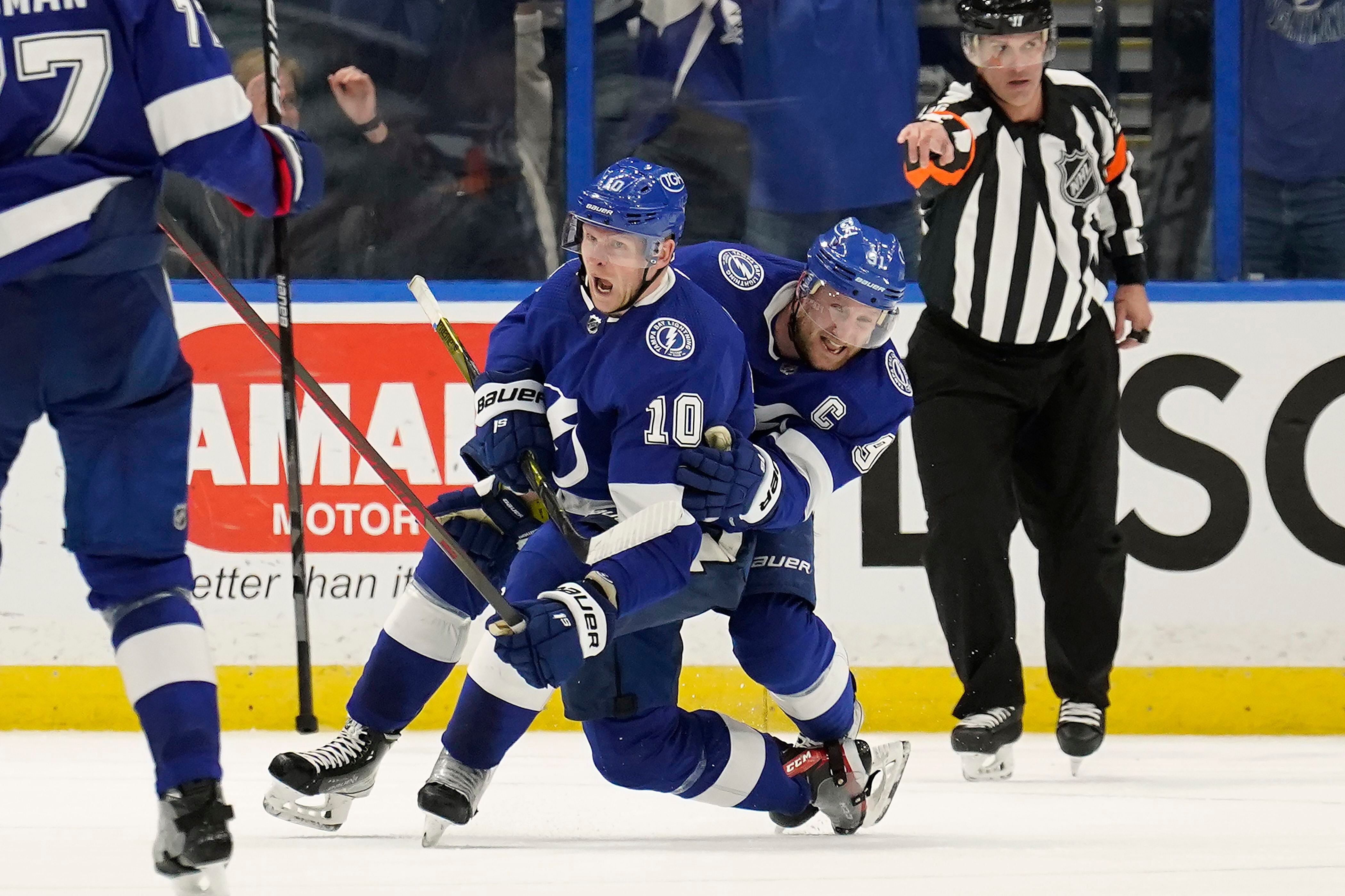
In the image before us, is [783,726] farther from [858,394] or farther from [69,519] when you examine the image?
[69,519]

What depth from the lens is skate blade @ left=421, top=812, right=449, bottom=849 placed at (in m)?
2.65

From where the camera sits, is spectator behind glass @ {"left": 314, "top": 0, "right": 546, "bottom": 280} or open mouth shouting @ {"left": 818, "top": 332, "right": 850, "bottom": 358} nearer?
open mouth shouting @ {"left": 818, "top": 332, "right": 850, "bottom": 358}

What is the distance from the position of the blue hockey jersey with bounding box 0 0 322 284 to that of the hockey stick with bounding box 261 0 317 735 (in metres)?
0.25

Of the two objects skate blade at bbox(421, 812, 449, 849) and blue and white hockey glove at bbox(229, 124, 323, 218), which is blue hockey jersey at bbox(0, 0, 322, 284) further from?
skate blade at bbox(421, 812, 449, 849)

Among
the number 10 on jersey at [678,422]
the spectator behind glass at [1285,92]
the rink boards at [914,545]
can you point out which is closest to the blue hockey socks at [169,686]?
the number 10 on jersey at [678,422]

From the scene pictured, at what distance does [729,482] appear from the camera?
8.45 feet

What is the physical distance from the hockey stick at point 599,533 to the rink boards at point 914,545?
1172mm

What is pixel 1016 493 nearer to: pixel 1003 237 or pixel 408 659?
pixel 1003 237

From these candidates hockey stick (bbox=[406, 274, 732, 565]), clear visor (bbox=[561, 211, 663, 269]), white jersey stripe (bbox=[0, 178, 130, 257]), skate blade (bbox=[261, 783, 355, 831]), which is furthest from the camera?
skate blade (bbox=[261, 783, 355, 831])

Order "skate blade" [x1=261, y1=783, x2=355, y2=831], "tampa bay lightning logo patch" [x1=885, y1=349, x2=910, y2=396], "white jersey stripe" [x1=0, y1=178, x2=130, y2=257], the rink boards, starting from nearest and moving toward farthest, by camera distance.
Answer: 1. "white jersey stripe" [x1=0, y1=178, x2=130, y2=257]
2. "skate blade" [x1=261, y1=783, x2=355, y2=831]
3. "tampa bay lightning logo patch" [x1=885, y1=349, x2=910, y2=396]
4. the rink boards

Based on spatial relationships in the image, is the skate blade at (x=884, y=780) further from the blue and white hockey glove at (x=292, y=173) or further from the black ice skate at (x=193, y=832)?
the blue and white hockey glove at (x=292, y=173)

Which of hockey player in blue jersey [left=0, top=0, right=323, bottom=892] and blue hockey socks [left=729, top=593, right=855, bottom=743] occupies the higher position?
hockey player in blue jersey [left=0, top=0, right=323, bottom=892]

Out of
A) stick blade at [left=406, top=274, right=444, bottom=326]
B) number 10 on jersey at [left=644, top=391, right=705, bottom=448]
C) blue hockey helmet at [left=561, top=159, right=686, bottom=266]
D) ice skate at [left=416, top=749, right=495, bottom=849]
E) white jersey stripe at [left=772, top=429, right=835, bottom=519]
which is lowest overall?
ice skate at [left=416, top=749, right=495, bottom=849]

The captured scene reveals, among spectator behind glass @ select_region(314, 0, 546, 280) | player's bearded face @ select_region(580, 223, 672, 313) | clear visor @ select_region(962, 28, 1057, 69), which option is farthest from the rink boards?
player's bearded face @ select_region(580, 223, 672, 313)
